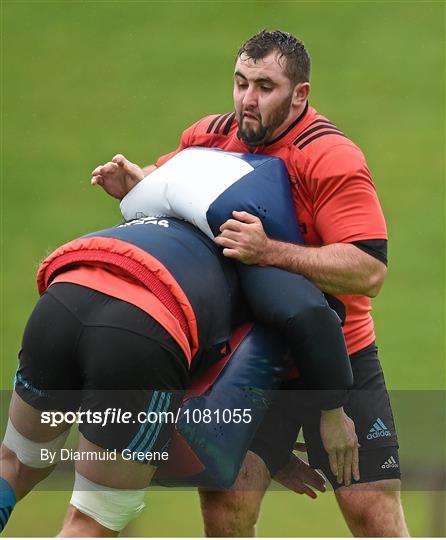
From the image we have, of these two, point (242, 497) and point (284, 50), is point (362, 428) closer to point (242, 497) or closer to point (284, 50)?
point (242, 497)

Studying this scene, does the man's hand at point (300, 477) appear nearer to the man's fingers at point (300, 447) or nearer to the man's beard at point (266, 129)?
the man's fingers at point (300, 447)

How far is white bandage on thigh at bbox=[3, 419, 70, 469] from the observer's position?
3.57 m

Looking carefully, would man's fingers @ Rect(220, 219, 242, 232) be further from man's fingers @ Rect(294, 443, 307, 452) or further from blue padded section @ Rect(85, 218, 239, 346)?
man's fingers @ Rect(294, 443, 307, 452)

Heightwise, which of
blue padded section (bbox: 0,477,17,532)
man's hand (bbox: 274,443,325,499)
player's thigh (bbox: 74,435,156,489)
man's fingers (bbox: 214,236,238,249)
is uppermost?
man's fingers (bbox: 214,236,238,249)

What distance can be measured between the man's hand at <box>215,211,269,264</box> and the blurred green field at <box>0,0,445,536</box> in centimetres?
409

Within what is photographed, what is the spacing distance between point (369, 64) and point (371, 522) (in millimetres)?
6064

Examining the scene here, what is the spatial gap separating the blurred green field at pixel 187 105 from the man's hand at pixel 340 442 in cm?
352

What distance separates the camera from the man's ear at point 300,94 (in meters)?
3.91

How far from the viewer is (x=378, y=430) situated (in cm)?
413

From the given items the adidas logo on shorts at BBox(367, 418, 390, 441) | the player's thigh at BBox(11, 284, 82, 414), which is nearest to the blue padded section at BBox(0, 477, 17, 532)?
the player's thigh at BBox(11, 284, 82, 414)

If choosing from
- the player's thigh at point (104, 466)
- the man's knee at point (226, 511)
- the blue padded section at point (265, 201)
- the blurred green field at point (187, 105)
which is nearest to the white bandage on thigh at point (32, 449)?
the player's thigh at point (104, 466)

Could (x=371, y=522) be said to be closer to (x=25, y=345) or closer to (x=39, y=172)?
(x=25, y=345)

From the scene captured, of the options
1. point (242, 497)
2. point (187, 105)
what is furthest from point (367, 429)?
point (187, 105)

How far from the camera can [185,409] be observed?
347cm
